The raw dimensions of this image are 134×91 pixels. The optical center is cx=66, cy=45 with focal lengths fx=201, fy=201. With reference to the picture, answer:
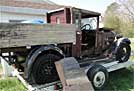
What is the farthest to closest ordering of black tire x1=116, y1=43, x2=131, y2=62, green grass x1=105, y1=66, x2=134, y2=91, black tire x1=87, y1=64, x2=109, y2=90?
1. black tire x1=116, y1=43, x2=131, y2=62
2. green grass x1=105, y1=66, x2=134, y2=91
3. black tire x1=87, y1=64, x2=109, y2=90

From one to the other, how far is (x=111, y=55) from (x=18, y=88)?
10.2 ft

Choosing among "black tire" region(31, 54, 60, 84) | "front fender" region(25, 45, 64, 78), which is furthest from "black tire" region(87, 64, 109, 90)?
"front fender" region(25, 45, 64, 78)

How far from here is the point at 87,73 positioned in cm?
506

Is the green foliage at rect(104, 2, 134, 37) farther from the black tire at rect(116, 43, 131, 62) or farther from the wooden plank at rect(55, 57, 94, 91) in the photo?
the wooden plank at rect(55, 57, 94, 91)

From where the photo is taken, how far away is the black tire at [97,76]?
5032 mm

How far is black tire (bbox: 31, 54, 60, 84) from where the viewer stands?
14.7 ft

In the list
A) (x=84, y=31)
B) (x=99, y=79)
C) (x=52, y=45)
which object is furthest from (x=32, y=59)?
(x=84, y=31)

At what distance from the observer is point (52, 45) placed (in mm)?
4680

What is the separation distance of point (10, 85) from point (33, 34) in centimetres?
223

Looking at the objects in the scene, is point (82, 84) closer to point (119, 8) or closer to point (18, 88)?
point (18, 88)

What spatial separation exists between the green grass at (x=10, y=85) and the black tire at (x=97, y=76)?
6.25ft

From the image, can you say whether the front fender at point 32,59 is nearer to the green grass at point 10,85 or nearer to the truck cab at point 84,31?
the truck cab at point 84,31

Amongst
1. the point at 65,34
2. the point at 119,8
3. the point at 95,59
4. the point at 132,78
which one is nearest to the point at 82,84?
the point at 65,34

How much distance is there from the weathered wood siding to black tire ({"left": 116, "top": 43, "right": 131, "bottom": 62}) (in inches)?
89.4
